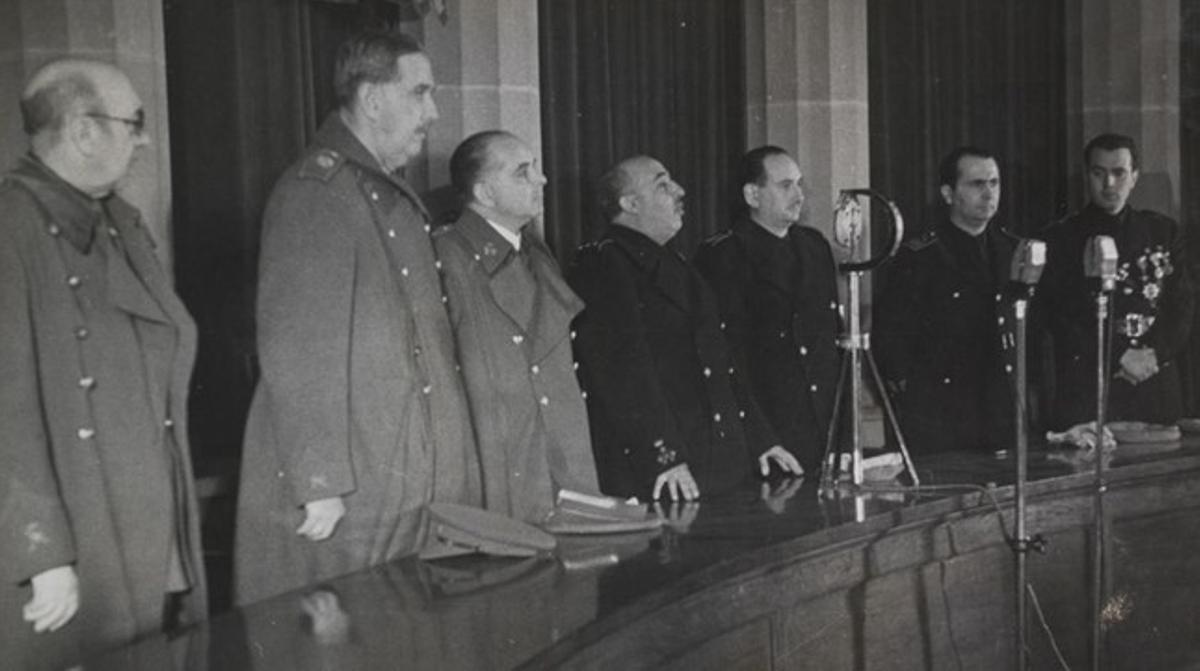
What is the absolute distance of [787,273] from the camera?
581cm

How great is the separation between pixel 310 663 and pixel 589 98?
3897 millimetres

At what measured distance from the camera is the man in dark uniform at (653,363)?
5.11 meters

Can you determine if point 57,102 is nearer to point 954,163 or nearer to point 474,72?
point 474,72

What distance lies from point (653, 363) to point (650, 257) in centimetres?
32

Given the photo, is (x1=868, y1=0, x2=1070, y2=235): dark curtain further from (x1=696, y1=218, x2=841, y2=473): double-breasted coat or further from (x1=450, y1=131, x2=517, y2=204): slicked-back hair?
(x1=450, y1=131, x2=517, y2=204): slicked-back hair

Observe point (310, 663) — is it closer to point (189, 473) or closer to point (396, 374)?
point (189, 473)

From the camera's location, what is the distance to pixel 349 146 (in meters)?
4.18

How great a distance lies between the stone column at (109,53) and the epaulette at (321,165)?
316 mm

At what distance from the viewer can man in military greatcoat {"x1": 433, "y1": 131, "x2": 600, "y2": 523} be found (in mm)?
4648

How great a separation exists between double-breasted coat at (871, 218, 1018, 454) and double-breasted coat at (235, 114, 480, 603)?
7.84 ft

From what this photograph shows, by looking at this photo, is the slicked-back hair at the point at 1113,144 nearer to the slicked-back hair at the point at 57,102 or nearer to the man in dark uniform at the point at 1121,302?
the man in dark uniform at the point at 1121,302

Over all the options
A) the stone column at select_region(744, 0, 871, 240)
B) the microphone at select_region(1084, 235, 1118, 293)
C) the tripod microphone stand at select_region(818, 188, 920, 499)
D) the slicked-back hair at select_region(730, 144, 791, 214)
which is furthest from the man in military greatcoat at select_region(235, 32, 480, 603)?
the stone column at select_region(744, 0, 871, 240)

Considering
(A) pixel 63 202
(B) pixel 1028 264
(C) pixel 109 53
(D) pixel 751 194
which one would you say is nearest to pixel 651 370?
(D) pixel 751 194

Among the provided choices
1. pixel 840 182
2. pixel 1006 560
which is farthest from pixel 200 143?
pixel 840 182
